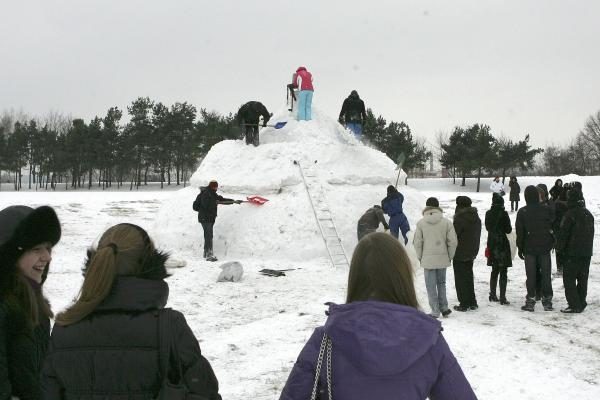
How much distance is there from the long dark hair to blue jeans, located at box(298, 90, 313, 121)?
15.2 m

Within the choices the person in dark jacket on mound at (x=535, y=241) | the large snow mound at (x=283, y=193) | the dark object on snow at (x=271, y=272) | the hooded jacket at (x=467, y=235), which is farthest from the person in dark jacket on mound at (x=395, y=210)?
the person in dark jacket on mound at (x=535, y=241)

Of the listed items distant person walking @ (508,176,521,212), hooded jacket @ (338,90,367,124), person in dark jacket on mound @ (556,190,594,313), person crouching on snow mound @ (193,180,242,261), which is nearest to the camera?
person in dark jacket on mound @ (556,190,594,313)

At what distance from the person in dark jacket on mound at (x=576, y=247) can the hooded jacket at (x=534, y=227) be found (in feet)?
0.86

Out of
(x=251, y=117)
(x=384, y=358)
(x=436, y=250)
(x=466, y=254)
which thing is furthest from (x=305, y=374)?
(x=251, y=117)

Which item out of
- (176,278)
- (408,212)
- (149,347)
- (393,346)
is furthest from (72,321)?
(408,212)

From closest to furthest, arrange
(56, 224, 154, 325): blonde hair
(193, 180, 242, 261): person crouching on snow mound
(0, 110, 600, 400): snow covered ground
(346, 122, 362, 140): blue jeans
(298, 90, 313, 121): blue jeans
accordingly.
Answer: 1. (56, 224, 154, 325): blonde hair
2. (0, 110, 600, 400): snow covered ground
3. (193, 180, 242, 261): person crouching on snow mound
4. (298, 90, 313, 121): blue jeans
5. (346, 122, 362, 140): blue jeans

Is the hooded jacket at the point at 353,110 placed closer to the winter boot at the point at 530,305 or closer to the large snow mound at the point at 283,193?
the large snow mound at the point at 283,193

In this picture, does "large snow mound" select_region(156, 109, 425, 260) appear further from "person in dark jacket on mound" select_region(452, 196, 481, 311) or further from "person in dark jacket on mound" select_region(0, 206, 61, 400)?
"person in dark jacket on mound" select_region(0, 206, 61, 400)

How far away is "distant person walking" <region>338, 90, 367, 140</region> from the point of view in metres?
17.3

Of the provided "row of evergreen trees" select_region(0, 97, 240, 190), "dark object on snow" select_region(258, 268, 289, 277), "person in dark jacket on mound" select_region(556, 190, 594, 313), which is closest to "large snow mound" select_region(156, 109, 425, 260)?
"dark object on snow" select_region(258, 268, 289, 277)

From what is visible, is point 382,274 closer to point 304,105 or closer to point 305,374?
point 305,374

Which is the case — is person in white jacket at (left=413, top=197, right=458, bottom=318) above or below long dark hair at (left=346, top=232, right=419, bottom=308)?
below

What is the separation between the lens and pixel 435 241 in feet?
25.6

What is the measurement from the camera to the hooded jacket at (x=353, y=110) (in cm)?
1727
